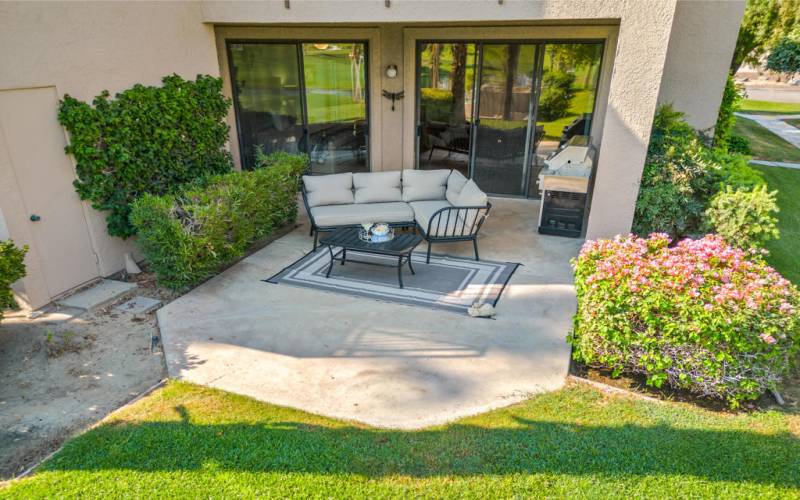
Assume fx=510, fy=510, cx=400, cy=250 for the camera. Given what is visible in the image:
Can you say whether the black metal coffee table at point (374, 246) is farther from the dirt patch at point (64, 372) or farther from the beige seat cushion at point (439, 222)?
the dirt patch at point (64, 372)

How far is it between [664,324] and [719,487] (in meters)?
1.20

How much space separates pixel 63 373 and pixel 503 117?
754 cm

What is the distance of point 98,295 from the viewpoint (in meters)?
6.11

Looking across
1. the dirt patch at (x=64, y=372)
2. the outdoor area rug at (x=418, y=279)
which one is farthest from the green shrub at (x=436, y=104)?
the dirt patch at (x=64, y=372)

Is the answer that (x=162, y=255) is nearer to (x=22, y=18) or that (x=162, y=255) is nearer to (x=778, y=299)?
(x=22, y=18)

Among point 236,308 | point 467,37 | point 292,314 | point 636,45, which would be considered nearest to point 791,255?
point 636,45

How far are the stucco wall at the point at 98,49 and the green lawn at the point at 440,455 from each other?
333 cm

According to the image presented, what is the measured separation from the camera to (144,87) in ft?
22.4

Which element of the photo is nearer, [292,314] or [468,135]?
[292,314]

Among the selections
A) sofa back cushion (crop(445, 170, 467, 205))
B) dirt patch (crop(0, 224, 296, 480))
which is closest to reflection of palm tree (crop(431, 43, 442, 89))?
sofa back cushion (crop(445, 170, 467, 205))

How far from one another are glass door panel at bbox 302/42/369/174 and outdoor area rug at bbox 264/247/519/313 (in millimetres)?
3934

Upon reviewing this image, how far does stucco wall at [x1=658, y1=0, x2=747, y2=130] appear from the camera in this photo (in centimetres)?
762

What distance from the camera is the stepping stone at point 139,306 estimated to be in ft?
19.0

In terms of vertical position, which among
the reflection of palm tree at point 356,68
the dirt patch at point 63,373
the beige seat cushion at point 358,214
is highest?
the reflection of palm tree at point 356,68
